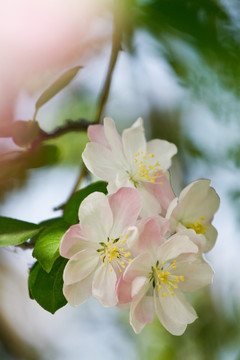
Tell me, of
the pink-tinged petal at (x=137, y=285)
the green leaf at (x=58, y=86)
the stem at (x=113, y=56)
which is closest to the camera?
the pink-tinged petal at (x=137, y=285)

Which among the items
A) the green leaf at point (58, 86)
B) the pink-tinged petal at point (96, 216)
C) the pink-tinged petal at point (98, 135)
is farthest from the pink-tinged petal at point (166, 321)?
the green leaf at point (58, 86)

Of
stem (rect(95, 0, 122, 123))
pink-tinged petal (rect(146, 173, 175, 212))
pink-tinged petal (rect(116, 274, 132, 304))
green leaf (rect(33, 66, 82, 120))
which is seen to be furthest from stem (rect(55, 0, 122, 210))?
pink-tinged petal (rect(116, 274, 132, 304))

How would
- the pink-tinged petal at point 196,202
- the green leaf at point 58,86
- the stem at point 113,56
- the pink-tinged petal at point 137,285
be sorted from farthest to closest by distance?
1. the stem at point 113,56
2. the green leaf at point 58,86
3. the pink-tinged petal at point 196,202
4. the pink-tinged petal at point 137,285

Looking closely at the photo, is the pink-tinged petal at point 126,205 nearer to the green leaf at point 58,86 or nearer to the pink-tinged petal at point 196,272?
the pink-tinged petal at point 196,272

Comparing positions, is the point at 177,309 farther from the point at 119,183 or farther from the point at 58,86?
the point at 58,86

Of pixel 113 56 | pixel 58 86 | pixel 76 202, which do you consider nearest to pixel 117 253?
pixel 76 202

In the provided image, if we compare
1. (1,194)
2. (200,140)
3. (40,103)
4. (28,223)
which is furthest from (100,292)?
(200,140)

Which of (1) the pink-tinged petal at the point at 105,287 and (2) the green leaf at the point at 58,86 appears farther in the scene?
(2) the green leaf at the point at 58,86
